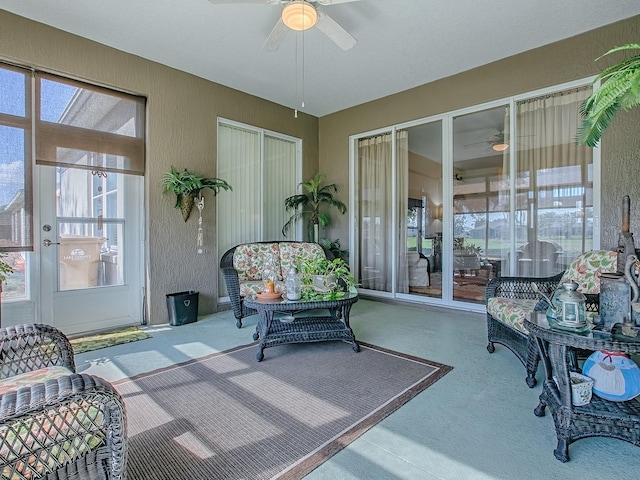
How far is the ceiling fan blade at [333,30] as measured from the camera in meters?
2.81

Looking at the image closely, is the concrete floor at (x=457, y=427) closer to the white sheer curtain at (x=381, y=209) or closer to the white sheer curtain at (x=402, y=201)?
the white sheer curtain at (x=402, y=201)

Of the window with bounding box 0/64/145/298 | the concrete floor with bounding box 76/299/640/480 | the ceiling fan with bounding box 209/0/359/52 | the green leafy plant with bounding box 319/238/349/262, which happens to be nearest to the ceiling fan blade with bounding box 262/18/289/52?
the ceiling fan with bounding box 209/0/359/52

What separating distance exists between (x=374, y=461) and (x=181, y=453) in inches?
38.2

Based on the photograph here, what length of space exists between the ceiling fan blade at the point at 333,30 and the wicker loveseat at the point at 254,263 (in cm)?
247

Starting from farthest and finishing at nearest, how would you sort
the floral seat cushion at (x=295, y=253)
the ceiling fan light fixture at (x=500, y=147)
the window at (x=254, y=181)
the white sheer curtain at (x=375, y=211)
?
the white sheer curtain at (x=375, y=211)
the window at (x=254, y=181)
the floral seat cushion at (x=295, y=253)
the ceiling fan light fixture at (x=500, y=147)

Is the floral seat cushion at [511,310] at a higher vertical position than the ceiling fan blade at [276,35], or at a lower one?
lower

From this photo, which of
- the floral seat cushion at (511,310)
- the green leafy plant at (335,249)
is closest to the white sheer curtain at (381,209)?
the green leafy plant at (335,249)

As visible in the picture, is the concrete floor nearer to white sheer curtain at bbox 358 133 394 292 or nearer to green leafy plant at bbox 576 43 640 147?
green leafy plant at bbox 576 43 640 147

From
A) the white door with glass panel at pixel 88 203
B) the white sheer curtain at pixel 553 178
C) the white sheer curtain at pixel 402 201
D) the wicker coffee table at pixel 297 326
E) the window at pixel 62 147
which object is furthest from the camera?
the white sheer curtain at pixel 402 201

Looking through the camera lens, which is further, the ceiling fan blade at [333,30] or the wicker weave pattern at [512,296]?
the ceiling fan blade at [333,30]

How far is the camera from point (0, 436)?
97cm

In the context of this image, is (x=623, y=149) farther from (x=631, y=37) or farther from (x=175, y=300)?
(x=175, y=300)

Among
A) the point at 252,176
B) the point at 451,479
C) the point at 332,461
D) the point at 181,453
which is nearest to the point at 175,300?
the point at 252,176

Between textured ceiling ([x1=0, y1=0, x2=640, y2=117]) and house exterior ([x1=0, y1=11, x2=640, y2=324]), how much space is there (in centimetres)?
15
